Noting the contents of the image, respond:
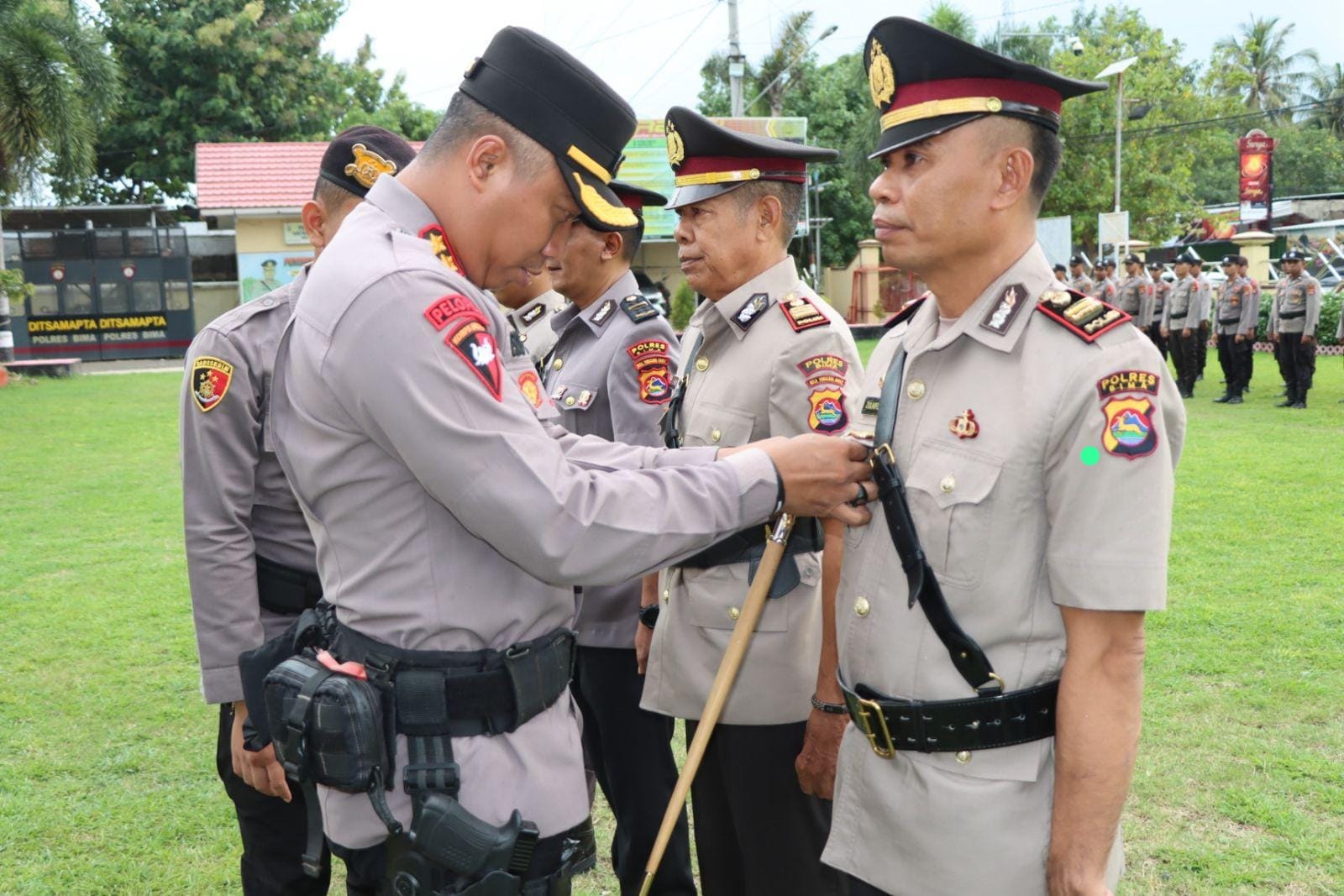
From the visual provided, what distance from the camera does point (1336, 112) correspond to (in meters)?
67.5

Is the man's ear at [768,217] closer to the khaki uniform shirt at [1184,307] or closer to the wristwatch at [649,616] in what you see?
the wristwatch at [649,616]

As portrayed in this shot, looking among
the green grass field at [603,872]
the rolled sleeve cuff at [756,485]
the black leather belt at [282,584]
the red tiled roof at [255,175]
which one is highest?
the red tiled roof at [255,175]

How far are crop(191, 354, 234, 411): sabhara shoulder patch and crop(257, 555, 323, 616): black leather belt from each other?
17.0 inches

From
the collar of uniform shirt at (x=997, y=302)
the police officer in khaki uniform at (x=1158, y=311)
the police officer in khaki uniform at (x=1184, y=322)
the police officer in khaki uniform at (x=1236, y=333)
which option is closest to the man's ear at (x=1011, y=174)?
the collar of uniform shirt at (x=997, y=302)

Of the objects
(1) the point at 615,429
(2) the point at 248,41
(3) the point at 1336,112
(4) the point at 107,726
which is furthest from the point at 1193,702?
(3) the point at 1336,112

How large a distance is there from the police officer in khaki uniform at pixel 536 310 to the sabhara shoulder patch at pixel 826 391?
4.77 ft

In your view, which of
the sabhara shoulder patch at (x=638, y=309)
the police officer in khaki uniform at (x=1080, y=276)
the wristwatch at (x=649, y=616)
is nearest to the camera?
the wristwatch at (x=649, y=616)

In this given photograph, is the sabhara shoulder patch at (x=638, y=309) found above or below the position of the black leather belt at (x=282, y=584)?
above

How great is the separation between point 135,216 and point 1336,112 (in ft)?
218

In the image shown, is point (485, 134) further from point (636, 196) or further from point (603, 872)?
point (603, 872)

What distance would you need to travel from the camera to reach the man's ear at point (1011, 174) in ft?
6.68

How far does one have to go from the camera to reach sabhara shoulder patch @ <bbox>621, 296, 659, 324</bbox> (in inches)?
148

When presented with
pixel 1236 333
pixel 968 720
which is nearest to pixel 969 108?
pixel 968 720

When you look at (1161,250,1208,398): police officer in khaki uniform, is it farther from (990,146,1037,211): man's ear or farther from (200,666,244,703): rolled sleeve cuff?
(200,666,244,703): rolled sleeve cuff
